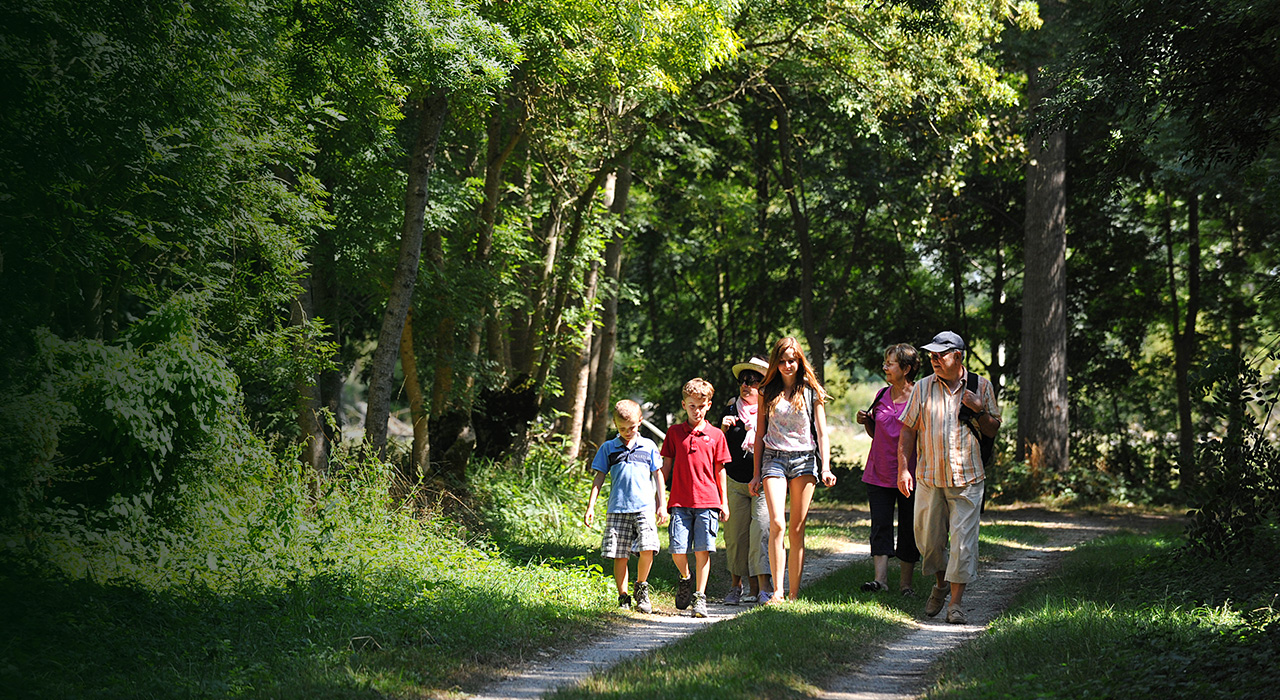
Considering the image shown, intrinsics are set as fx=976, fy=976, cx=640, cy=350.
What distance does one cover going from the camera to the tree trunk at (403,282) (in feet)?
34.2

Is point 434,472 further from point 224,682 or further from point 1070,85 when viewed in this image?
point 1070,85

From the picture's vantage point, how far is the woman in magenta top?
8.67 m

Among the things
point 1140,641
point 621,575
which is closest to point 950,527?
point 1140,641

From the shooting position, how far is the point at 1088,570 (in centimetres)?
955

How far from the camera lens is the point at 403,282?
10.5 metres

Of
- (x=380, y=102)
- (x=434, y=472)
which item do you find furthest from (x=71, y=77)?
(x=434, y=472)

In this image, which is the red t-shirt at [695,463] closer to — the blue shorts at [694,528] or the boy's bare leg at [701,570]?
the blue shorts at [694,528]

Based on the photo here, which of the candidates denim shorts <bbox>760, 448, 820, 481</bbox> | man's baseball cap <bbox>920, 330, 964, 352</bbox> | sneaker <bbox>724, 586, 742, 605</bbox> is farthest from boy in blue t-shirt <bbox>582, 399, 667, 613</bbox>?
man's baseball cap <bbox>920, 330, 964, 352</bbox>

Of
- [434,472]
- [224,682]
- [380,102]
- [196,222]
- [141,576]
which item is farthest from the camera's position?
[434,472]

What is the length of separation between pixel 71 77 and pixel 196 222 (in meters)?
1.54

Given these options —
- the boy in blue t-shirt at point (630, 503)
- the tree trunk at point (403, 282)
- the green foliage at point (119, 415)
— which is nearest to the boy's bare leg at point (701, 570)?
the boy in blue t-shirt at point (630, 503)

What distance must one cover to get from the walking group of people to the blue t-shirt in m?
0.01

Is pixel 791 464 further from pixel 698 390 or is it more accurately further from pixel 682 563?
pixel 682 563

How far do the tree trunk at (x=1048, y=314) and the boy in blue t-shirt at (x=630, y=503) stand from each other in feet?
48.9
